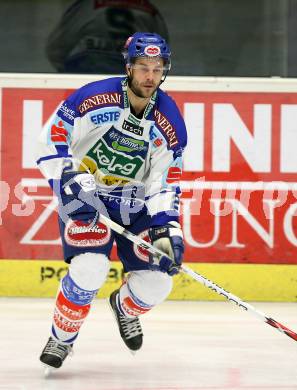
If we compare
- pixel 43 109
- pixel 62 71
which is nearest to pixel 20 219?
pixel 43 109

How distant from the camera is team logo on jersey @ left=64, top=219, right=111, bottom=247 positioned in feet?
13.6

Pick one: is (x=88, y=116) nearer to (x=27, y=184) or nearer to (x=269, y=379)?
(x=269, y=379)

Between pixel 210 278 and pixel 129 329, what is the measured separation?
2.10 m

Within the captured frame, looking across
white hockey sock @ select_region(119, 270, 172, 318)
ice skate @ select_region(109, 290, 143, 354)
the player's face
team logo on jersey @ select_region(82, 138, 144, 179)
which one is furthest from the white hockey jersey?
ice skate @ select_region(109, 290, 143, 354)

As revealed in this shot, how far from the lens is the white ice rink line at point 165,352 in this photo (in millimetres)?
3969

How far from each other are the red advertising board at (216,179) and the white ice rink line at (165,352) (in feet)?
1.26

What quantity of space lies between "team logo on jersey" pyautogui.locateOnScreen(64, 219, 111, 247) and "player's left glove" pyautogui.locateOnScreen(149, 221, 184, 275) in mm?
182

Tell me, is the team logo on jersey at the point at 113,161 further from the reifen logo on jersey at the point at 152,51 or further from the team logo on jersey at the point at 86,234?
the reifen logo on jersey at the point at 152,51

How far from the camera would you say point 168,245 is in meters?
4.18

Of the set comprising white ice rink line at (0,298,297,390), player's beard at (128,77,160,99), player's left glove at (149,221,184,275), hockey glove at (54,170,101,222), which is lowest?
white ice rink line at (0,298,297,390)

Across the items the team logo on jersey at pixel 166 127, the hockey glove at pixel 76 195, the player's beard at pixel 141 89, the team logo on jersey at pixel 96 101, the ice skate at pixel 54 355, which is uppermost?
the player's beard at pixel 141 89

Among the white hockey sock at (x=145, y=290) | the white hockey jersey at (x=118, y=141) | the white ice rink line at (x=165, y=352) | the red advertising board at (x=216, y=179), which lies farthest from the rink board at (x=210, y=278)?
the white hockey jersey at (x=118, y=141)

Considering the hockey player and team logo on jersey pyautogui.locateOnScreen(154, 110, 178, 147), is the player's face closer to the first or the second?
the hockey player

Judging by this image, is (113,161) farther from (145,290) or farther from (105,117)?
(145,290)
